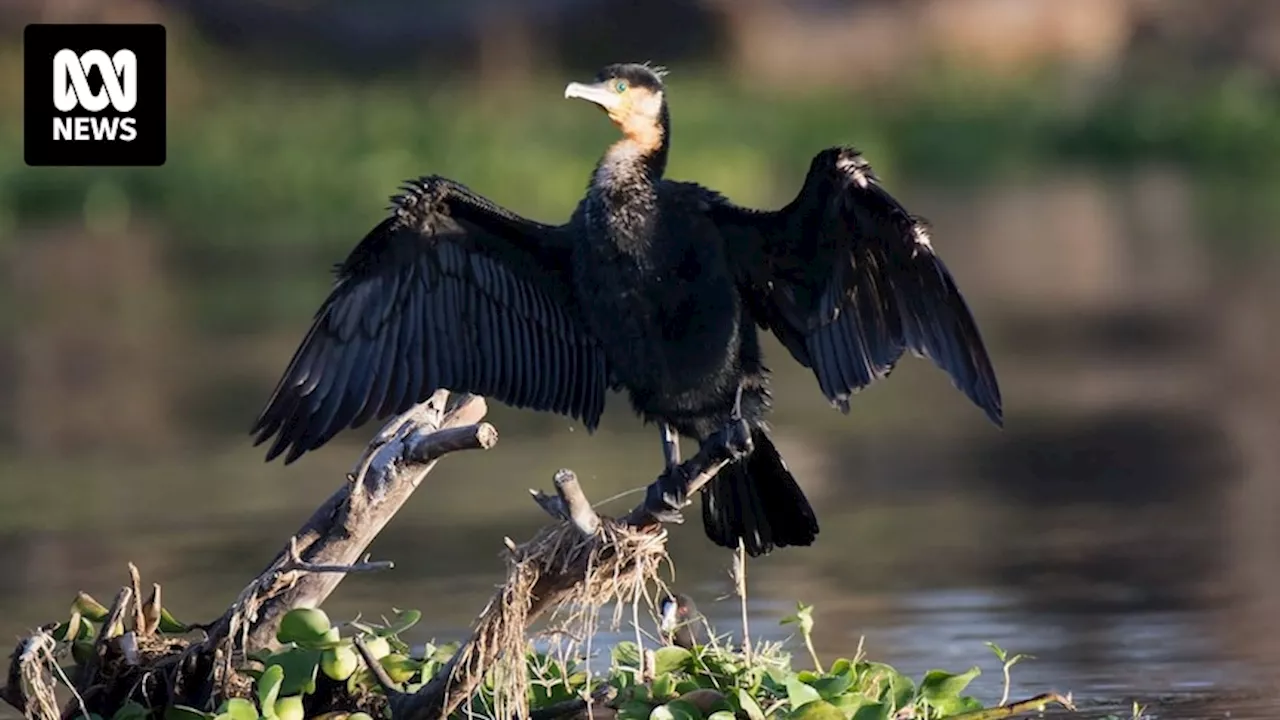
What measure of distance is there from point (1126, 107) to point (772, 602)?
11.2 meters

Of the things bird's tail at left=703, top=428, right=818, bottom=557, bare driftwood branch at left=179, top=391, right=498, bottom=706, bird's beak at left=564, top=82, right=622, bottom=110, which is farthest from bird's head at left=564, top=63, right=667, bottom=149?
bare driftwood branch at left=179, top=391, right=498, bottom=706

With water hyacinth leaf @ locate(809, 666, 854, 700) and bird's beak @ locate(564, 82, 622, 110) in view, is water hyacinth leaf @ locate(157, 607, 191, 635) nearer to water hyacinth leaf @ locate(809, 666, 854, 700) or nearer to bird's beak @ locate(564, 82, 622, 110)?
water hyacinth leaf @ locate(809, 666, 854, 700)

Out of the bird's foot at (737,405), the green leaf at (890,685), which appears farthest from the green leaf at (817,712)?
the bird's foot at (737,405)

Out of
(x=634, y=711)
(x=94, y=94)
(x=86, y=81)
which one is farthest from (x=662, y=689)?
(x=94, y=94)

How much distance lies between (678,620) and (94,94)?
7420 millimetres

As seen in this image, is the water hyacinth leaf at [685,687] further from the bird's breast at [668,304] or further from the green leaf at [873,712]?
the bird's breast at [668,304]

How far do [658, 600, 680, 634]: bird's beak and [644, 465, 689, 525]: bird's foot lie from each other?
0.96ft

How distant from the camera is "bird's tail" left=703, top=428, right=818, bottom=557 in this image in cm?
535

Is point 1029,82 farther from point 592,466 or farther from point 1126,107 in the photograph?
point 592,466

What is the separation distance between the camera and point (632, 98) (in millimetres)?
5559

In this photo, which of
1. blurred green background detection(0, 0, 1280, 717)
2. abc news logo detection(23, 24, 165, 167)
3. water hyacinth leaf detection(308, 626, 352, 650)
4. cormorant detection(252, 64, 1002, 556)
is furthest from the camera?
abc news logo detection(23, 24, 165, 167)

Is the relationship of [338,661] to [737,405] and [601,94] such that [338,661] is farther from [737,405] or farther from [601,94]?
[601,94]

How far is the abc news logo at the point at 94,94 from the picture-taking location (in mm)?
12367

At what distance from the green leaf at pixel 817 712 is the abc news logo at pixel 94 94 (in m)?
7.68
